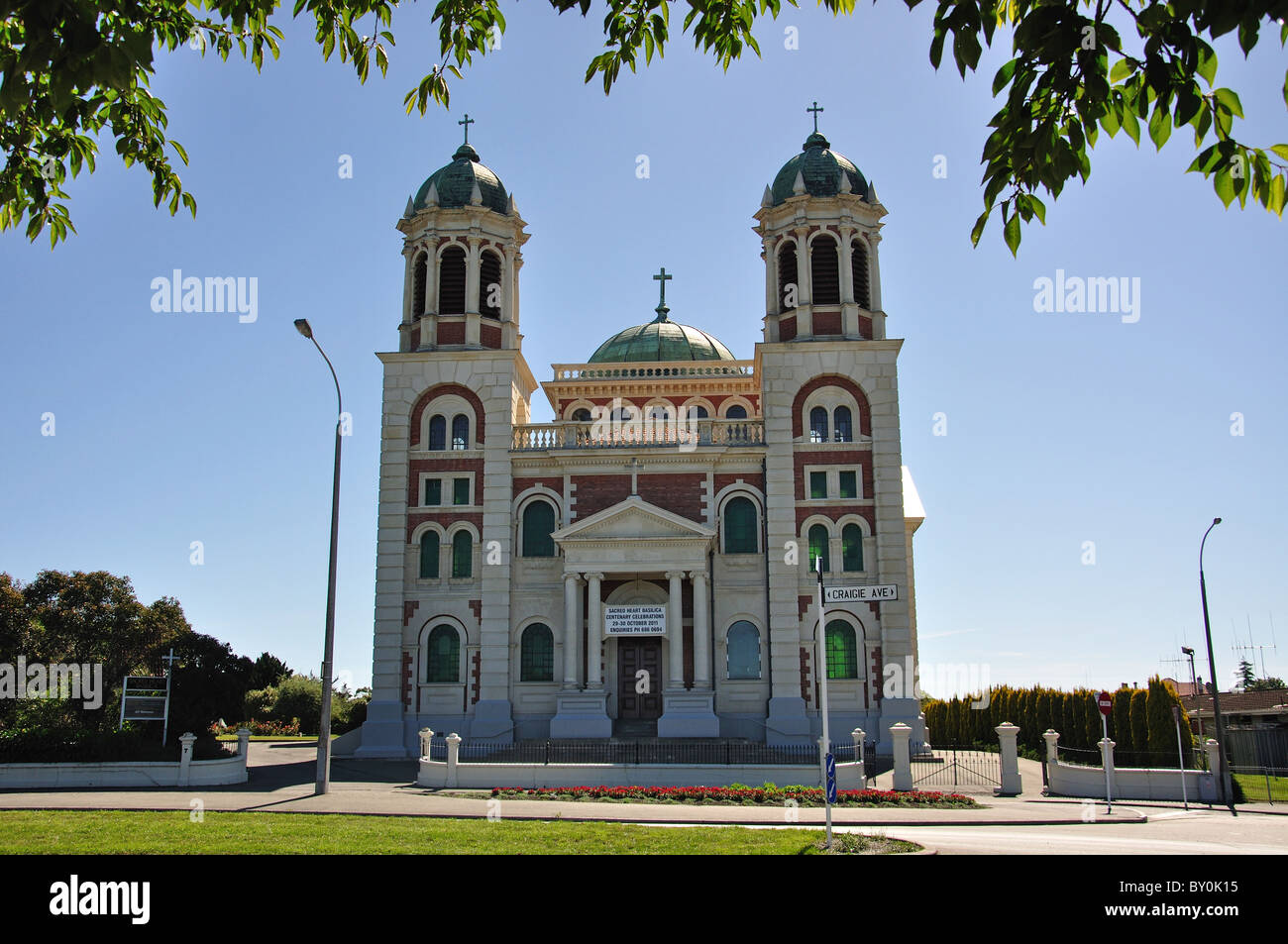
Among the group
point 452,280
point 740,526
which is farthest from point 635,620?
point 452,280

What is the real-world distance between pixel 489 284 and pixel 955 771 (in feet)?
80.3

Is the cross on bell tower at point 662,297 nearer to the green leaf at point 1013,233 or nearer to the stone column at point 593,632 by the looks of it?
the stone column at point 593,632

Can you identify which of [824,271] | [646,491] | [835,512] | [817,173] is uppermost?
[817,173]

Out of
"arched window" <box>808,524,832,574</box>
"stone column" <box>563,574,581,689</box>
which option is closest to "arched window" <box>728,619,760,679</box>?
"arched window" <box>808,524,832,574</box>

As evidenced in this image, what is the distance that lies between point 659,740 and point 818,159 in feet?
75.5

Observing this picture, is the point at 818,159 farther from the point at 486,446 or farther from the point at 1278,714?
the point at 1278,714

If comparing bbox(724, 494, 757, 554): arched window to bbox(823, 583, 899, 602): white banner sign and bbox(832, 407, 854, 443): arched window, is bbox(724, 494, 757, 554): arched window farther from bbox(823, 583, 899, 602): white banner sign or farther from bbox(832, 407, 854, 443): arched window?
bbox(823, 583, 899, 602): white banner sign

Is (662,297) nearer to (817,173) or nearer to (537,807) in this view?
(817,173)

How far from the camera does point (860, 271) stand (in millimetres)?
39312

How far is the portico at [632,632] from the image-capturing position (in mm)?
34531

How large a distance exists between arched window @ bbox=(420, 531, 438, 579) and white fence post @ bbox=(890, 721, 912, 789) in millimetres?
18263

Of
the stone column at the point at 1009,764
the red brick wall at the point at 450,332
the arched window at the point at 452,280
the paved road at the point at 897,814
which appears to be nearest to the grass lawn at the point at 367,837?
the paved road at the point at 897,814

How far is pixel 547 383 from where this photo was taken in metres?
44.3

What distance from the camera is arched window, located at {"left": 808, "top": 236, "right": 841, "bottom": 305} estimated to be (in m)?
38.8
